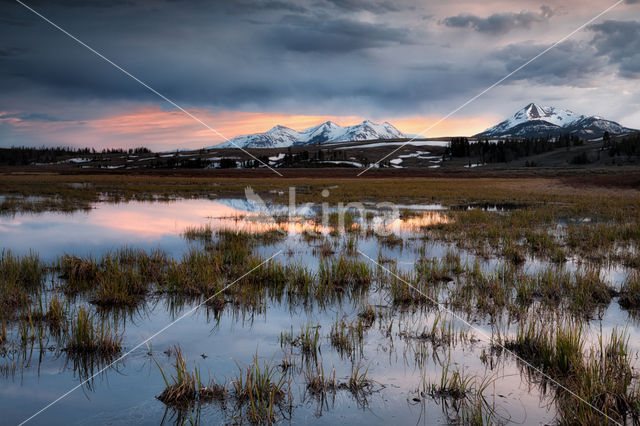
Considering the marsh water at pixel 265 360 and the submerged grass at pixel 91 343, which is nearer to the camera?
the marsh water at pixel 265 360

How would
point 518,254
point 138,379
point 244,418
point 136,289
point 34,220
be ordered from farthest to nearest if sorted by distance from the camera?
1. point 34,220
2. point 518,254
3. point 136,289
4. point 138,379
5. point 244,418

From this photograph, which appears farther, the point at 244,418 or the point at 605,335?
the point at 605,335

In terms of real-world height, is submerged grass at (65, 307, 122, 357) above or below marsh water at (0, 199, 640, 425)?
above

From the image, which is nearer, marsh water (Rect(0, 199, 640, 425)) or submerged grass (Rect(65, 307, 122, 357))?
marsh water (Rect(0, 199, 640, 425))

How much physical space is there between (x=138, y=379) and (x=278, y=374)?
1534 millimetres

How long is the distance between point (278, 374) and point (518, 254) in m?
8.46

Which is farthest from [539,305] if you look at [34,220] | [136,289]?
[34,220]

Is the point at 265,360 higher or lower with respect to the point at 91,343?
lower

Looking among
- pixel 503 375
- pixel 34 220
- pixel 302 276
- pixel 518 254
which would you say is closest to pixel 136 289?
pixel 302 276

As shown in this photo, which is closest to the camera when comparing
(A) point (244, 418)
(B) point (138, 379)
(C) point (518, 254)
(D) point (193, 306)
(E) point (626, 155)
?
(A) point (244, 418)

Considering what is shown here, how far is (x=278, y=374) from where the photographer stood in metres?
4.55

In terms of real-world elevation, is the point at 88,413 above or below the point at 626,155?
below

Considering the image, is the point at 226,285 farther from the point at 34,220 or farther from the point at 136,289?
the point at 34,220

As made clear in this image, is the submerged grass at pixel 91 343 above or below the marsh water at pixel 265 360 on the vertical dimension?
above
